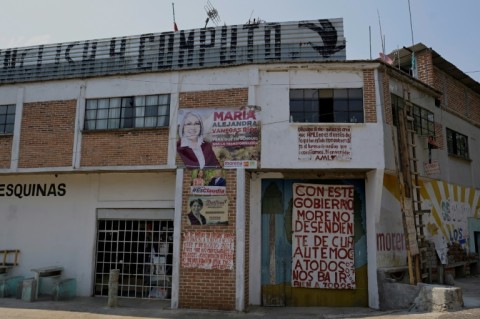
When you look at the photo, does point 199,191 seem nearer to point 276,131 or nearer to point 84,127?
point 276,131

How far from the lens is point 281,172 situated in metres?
12.1

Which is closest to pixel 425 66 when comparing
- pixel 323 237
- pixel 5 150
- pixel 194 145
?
pixel 323 237

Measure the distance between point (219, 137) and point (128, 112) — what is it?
303 centimetres

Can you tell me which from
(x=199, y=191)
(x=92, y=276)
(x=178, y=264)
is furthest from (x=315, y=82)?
(x=92, y=276)

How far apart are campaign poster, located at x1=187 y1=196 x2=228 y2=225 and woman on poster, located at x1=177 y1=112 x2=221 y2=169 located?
0.92 m

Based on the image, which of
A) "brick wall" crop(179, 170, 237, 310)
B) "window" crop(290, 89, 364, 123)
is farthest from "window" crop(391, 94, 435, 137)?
"brick wall" crop(179, 170, 237, 310)

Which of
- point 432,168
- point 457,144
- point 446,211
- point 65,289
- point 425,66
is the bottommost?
point 65,289

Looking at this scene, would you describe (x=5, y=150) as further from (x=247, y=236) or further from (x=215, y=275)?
(x=247, y=236)

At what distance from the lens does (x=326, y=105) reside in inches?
458

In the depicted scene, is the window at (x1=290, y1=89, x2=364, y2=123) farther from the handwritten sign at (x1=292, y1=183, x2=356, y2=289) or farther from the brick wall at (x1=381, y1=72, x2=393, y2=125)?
the handwritten sign at (x1=292, y1=183, x2=356, y2=289)

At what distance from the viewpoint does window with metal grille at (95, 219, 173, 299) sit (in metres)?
12.8

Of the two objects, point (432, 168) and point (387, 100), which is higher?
point (387, 100)

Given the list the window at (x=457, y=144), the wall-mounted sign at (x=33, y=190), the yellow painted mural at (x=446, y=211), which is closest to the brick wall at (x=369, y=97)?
the yellow painted mural at (x=446, y=211)

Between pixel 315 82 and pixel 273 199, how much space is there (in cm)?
352
